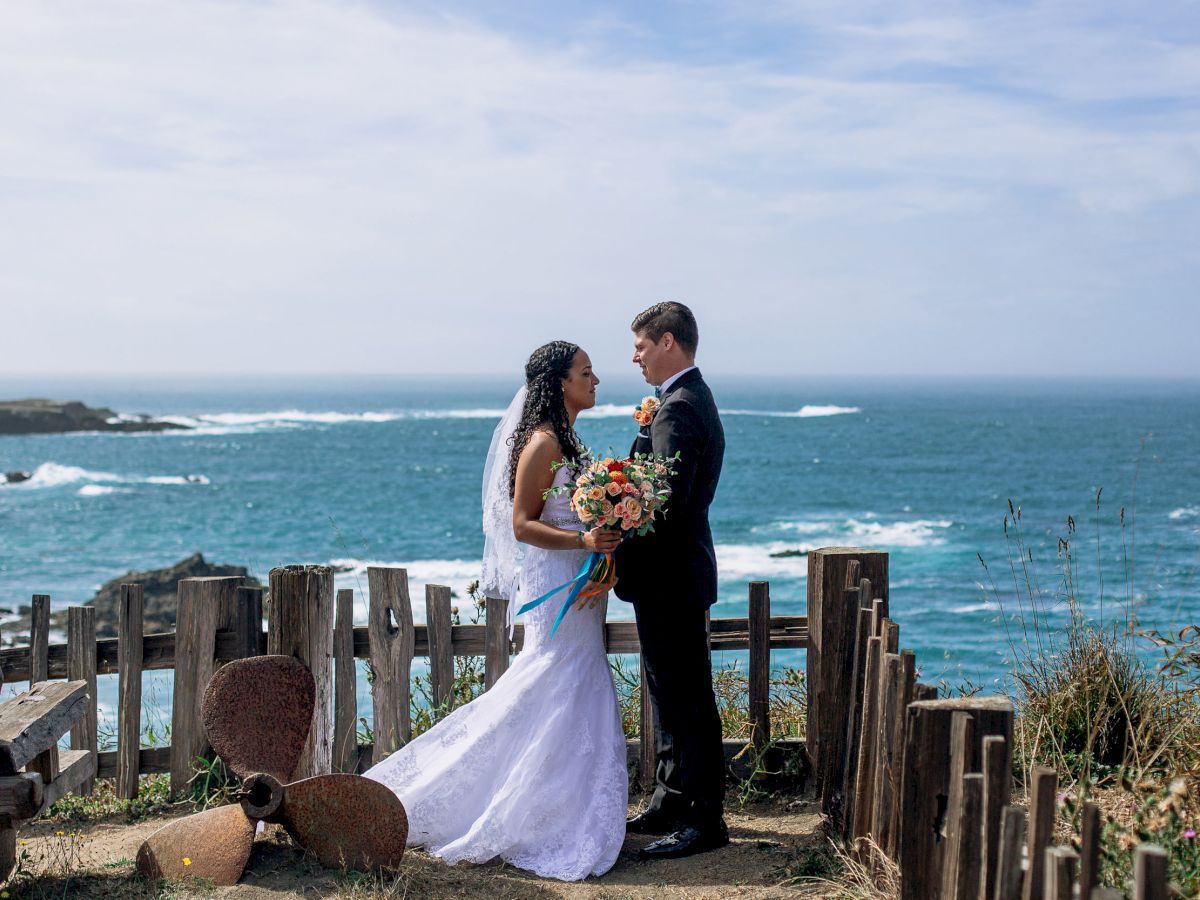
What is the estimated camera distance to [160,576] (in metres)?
29.0

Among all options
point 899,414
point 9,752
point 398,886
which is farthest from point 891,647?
point 899,414

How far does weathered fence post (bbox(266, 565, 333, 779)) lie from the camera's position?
18.4 feet

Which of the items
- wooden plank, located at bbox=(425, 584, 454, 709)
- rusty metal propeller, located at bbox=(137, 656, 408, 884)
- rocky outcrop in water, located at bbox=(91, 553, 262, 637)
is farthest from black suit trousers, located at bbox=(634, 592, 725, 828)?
rocky outcrop in water, located at bbox=(91, 553, 262, 637)

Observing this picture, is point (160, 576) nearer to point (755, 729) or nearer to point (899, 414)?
point (755, 729)

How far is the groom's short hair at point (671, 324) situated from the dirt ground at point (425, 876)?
230cm

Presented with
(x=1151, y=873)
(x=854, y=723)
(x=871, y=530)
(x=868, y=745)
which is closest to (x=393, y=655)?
(x=854, y=723)

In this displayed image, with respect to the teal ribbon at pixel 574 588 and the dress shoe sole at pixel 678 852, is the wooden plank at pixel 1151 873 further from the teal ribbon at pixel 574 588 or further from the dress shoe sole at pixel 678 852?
the teal ribbon at pixel 574 588

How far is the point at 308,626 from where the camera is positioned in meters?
5.63

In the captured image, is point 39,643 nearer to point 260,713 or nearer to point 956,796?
point 260,713

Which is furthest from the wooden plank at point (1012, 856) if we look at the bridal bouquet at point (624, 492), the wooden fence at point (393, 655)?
the bridal bouquet at point (624, 492)

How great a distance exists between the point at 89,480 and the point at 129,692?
202 ft

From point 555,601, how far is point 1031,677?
8.03 feet

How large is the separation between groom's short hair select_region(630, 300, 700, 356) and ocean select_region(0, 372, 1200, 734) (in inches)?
82.9

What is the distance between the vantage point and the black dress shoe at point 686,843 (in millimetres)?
5160
